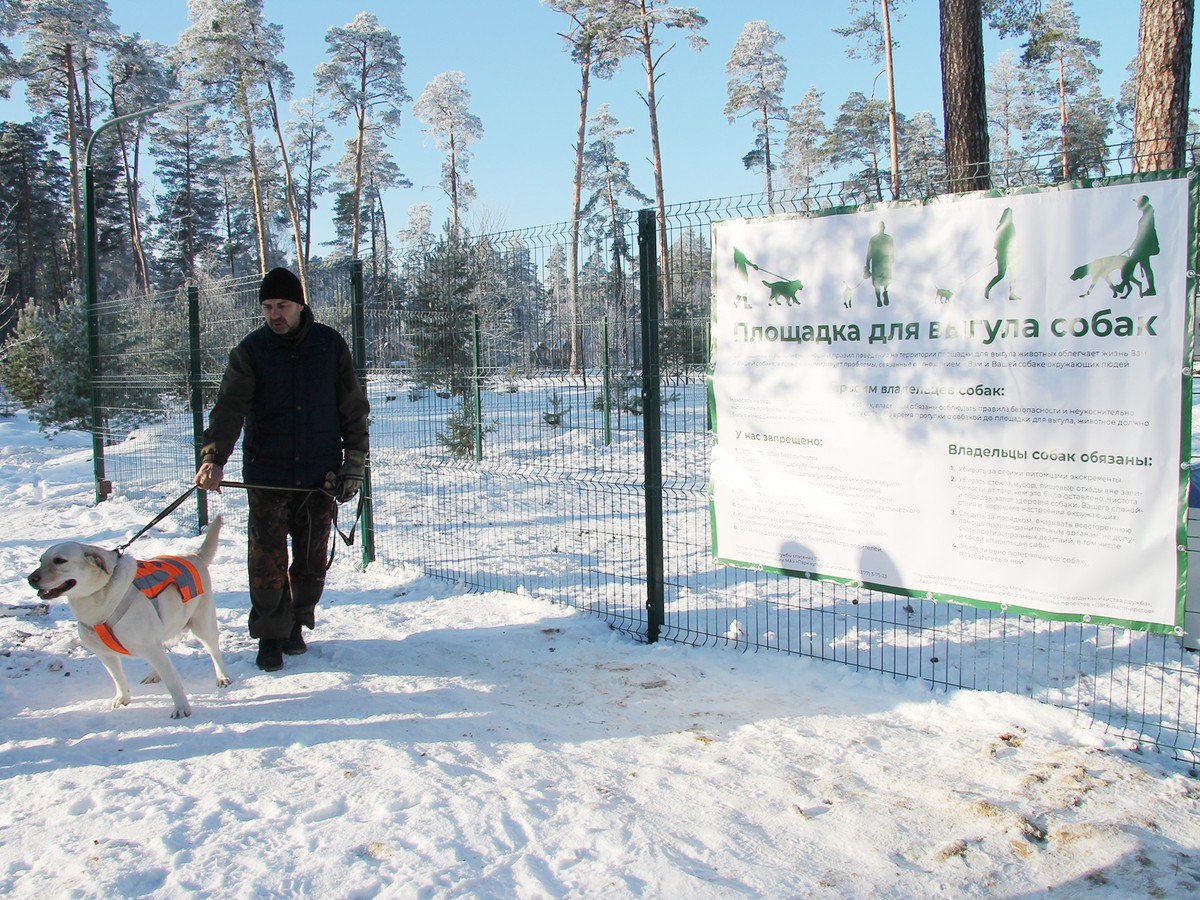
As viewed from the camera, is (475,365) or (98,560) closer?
(98,560)

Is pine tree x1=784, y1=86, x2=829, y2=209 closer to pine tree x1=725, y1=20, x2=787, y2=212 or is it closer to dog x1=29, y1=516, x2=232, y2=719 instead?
pine tree x1=725, y1=20, x2=787, y2=212

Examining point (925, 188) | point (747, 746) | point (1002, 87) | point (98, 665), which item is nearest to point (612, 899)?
point (747, 746)

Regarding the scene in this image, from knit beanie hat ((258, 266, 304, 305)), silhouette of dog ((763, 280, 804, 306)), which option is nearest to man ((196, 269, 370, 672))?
knit beanie hat ((258, 266, 304, 305))

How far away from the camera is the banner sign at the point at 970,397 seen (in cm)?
337

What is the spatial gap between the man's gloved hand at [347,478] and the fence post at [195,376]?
4159mm

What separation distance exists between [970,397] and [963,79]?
5.68 metres

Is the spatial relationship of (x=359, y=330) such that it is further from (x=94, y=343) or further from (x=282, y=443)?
(x=94, y=343)

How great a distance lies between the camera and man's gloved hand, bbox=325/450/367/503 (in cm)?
483

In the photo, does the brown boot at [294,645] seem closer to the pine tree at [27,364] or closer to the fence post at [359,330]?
the fence post at [359,330]

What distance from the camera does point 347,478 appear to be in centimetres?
485

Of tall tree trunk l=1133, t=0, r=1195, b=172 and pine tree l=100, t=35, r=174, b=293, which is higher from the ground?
pine tree l=100, t=35, r=174, b=293

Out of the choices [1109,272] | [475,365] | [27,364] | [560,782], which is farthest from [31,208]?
[1109,272]

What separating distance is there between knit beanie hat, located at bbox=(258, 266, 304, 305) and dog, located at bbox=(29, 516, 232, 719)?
160 centimetres

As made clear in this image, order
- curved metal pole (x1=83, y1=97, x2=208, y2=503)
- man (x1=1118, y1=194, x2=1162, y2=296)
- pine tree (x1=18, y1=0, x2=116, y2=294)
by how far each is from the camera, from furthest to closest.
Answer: pine tree (x1=18, y1=0, x2=116, y2=294) < curved metal pole (x1=83, y1=97, x2=208, y2=503) < man (x1=1118, y1=194, x2=1162, y2=296)
